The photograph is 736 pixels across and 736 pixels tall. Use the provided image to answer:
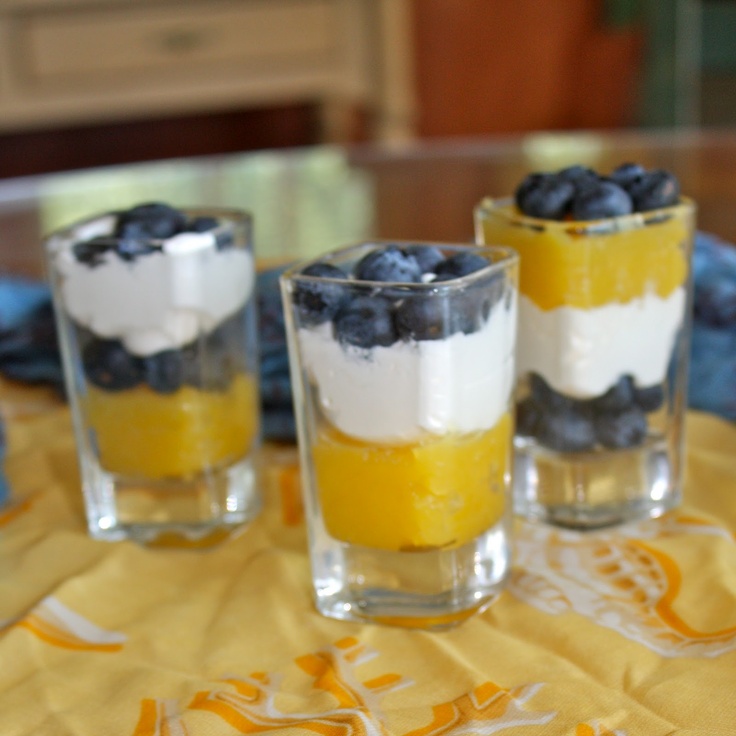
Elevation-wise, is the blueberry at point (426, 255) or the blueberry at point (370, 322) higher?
the blueberry at point (426, 255)

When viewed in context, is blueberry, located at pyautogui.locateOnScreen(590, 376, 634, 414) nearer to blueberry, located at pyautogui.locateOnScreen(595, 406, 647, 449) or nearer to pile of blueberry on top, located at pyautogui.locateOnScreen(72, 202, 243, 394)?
blueberry, located at pyautogui.locateOnScreen(595, 406, 647, 449)

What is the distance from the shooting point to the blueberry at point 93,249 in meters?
0.74

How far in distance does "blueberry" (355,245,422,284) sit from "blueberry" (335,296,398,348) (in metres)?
0.02

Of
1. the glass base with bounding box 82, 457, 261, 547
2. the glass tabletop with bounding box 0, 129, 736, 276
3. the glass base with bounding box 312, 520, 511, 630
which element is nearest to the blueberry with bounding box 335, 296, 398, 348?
the glass base with bounding box 312, 520, 511, 630

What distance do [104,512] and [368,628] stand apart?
264 millimetres

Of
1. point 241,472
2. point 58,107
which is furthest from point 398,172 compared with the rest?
point 58,107

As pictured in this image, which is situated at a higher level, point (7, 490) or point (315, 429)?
point (315, 429)

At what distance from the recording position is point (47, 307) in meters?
1.12

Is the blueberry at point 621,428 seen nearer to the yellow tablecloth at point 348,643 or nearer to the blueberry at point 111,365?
the yellow tablecloth at point 348,643

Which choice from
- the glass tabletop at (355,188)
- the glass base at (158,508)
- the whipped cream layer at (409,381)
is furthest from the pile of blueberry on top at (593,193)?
the glass tabletop at (355,188)

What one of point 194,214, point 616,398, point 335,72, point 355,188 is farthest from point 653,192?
point 335,72

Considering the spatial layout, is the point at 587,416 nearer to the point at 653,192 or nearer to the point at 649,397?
the point at 649,397

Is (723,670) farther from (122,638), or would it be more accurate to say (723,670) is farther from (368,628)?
(122,638)

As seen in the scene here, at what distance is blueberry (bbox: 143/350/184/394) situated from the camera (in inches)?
30.0
